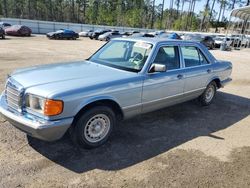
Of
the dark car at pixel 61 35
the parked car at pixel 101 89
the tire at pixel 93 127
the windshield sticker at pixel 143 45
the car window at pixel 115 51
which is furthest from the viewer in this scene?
the dark car at pixel 61 35

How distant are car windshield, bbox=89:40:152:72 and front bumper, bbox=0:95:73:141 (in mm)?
1595

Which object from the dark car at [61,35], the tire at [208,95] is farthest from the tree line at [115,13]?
the tire at [208,95]

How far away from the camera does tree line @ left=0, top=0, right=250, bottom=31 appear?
234 feet

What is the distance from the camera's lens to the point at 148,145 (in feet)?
14.7

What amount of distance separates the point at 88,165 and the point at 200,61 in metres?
3.72

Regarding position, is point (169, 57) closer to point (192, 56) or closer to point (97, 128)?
point (192, 56)

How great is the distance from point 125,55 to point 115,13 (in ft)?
232

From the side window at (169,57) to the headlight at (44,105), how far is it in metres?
2.10

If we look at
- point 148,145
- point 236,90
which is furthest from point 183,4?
point 148,145

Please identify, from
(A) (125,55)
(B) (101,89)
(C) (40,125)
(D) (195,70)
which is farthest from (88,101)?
(D) (195,70)

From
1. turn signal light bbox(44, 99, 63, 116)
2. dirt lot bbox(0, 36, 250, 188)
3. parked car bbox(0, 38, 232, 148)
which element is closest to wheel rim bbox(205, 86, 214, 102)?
parked car bbox(0, 38, 232, 148)

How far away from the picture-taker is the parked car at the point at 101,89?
3.63m

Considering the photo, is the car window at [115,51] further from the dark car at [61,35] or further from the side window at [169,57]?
the dark car at [61,35]

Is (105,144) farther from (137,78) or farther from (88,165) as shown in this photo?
(137,78)
